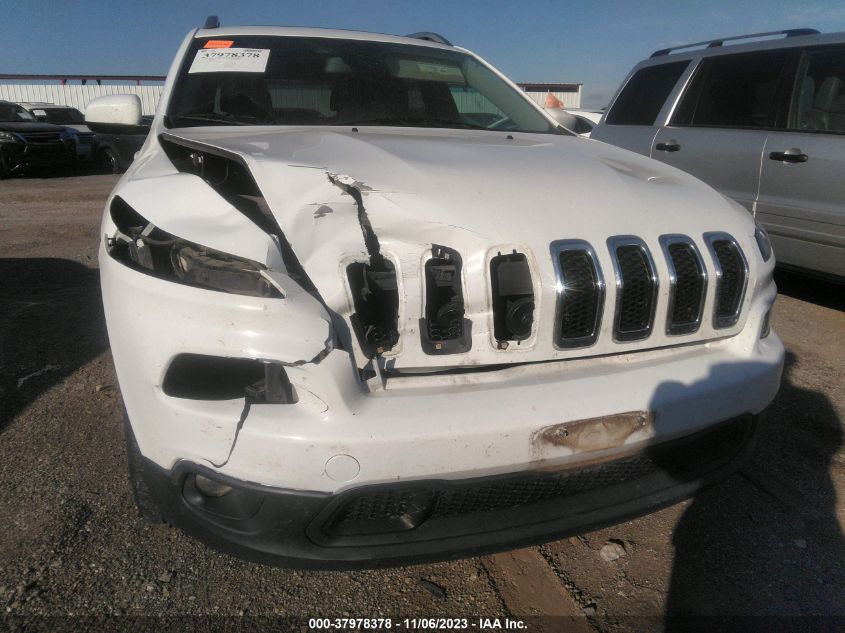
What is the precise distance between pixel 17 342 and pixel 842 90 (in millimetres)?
5281

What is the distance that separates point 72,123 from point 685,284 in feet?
58.8

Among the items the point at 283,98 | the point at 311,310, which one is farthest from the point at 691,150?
the point at 311,310

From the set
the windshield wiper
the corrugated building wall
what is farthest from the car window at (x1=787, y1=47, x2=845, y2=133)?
the corrugated building wall

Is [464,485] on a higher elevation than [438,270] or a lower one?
lower

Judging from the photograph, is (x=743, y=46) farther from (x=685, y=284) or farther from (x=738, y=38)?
(x=685, y=284)

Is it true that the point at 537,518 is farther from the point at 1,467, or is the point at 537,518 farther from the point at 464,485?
Answer: the point at 1,467

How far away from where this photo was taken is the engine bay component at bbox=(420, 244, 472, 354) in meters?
1.64

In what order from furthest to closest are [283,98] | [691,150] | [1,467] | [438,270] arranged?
[691,150]
[283,98]
[1,467]
[438,270]

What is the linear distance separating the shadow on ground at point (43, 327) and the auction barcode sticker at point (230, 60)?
1683mm

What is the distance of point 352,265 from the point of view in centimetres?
163

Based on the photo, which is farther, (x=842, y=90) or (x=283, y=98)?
(x=842, y=90)

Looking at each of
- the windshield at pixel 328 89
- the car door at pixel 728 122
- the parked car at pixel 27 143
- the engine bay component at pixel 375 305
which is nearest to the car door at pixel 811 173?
the car door at pixel 728 122

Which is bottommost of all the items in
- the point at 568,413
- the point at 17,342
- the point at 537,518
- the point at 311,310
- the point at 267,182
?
the point at 17,342

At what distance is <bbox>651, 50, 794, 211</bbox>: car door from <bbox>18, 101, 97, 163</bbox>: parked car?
12810 mm
